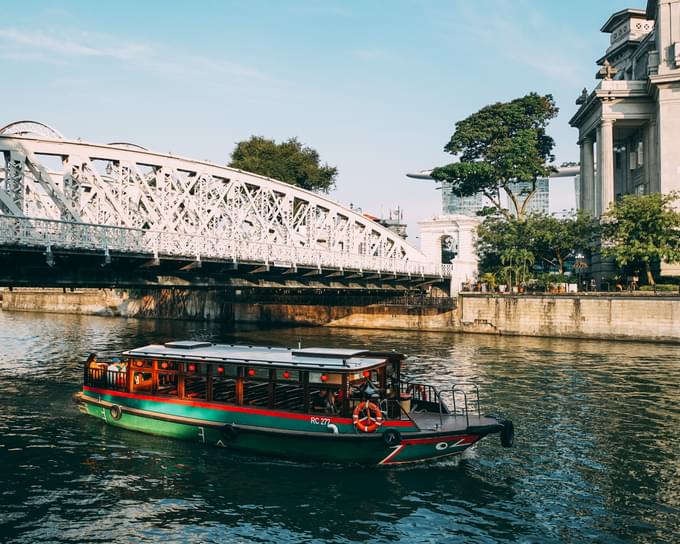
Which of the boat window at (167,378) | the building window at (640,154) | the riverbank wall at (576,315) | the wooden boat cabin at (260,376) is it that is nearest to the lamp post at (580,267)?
the riverbank wall at (576,315)

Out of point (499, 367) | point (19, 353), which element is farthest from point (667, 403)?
point (19, 353)

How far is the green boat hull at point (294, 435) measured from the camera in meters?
19.3

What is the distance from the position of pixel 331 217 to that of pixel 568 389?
1320 inches

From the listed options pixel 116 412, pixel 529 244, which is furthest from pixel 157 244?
pixel 529 244

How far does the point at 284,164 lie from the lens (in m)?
89.2

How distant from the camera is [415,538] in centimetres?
1500

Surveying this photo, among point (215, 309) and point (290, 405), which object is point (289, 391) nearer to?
point (290, 405)

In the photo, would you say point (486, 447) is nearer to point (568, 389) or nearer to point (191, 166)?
point (568, 389)

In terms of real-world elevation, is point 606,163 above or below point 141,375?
above

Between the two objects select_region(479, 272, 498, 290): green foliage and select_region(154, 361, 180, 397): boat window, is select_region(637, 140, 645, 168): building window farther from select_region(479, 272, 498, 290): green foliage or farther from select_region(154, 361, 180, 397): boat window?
select_region(154, 361, 180, 397): boat window

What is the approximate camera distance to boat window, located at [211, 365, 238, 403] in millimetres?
21906

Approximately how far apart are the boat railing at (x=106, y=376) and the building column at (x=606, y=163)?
54.4m

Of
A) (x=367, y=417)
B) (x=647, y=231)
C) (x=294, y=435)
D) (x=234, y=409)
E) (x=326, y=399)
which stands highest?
(x=647, y=231)

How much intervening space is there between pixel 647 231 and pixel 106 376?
4905 cm
